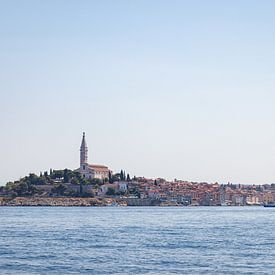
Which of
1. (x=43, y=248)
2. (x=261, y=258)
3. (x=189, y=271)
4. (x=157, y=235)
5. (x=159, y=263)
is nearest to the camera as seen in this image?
(x=189, y=271)

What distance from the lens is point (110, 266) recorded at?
115ft

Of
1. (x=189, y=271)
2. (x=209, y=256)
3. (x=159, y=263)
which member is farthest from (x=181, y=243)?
(x=189, y=271)

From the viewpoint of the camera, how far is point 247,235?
57.2m

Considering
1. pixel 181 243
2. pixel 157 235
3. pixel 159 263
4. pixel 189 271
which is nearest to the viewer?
pixel 189 271

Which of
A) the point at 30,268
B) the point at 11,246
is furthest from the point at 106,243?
the point at 30,268

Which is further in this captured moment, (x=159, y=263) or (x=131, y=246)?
(x=131, y=246)

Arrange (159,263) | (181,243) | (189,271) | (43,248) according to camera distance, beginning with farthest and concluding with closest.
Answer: (181,243), (43,248), (159,263), (189,271)

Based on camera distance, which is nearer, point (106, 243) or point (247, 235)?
point (106, 243)

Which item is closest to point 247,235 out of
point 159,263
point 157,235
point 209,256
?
point 157,235

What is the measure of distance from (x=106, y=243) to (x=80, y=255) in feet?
26.5

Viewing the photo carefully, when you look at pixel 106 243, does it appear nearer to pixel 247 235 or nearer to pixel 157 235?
pixel 157 235

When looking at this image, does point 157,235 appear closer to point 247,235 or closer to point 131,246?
point 247,235

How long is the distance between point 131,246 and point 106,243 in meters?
2.95

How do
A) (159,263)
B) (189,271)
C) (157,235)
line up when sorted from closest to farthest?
(189,271) → (159,263) → (157,235)
